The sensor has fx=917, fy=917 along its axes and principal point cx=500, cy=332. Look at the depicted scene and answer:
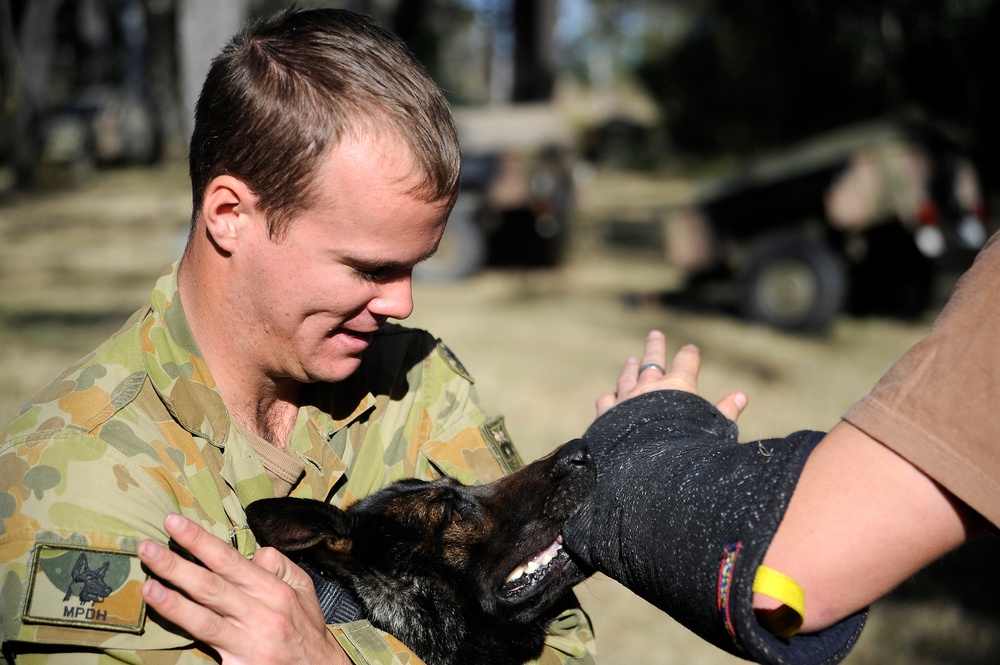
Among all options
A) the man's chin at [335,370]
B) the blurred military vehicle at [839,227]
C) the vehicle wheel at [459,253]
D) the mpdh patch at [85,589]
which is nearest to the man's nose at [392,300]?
the man's chin at [335,370]

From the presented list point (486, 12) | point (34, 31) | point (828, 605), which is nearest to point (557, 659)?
point (828, 605)

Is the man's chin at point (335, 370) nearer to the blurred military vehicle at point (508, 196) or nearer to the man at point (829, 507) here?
the man at point (829, 507)

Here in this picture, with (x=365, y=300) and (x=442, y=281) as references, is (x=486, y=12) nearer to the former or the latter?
(x=442, y=281)

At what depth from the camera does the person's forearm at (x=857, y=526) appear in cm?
139

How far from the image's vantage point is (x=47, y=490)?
175 centimetres

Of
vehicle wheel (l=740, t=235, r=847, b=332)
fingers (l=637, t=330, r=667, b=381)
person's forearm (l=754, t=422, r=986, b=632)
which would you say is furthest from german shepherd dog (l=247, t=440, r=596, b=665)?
vehicle wheel (l=740, t=235, r=847, b=332)

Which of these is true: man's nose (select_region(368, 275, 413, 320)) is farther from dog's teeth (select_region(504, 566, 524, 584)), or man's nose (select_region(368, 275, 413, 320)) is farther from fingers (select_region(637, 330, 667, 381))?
dog's teeth (select_region(504, 566, 524, 584))

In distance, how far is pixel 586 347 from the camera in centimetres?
1017

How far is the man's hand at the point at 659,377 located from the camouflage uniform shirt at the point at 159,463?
0.40 m

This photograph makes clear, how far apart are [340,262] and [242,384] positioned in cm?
46

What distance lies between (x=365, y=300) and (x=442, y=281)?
10974mm

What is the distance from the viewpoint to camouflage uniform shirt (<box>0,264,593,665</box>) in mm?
1694

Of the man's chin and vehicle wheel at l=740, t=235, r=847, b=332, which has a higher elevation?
the man's chin

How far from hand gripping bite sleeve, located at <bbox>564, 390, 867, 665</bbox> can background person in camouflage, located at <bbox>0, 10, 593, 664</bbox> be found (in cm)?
64
